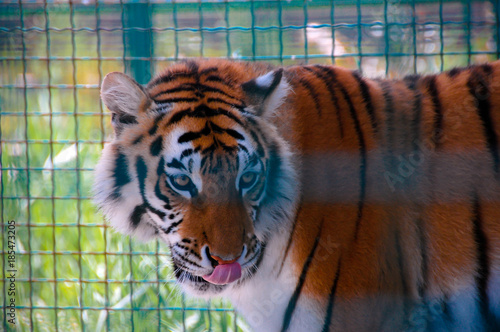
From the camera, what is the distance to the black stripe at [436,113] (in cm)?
155

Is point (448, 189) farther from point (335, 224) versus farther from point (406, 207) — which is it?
point (335, 224)

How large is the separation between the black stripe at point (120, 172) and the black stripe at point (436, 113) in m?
0.91

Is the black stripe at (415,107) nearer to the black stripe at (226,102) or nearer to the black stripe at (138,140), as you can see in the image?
the black stripe at (226,102)

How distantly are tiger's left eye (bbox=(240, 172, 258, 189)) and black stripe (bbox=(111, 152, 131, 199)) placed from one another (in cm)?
34

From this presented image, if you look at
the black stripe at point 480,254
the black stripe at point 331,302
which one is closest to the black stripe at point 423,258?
the black stripe at point 480,254

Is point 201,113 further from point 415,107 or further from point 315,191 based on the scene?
point 415,107

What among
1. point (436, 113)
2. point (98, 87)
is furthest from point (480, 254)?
point (98, 87)

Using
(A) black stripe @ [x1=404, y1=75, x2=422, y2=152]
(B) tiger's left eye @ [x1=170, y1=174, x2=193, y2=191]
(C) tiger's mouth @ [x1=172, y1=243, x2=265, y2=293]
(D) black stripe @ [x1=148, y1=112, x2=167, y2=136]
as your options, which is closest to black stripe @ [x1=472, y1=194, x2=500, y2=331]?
(A) black stripe @ [x1=404, y1=75, x2=422, y2=152]

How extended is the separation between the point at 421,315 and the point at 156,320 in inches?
53.2

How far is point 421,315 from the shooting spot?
1.51m

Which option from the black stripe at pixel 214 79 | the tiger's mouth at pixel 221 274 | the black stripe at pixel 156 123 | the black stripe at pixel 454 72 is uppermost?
the black stripe at pixel 454 72

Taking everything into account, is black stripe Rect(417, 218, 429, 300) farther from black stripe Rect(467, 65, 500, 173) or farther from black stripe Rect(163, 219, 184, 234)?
black stripe Rect(163, 219, 184, 234)

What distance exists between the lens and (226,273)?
1.33 m

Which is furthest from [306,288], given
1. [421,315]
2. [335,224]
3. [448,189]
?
[448,189]
